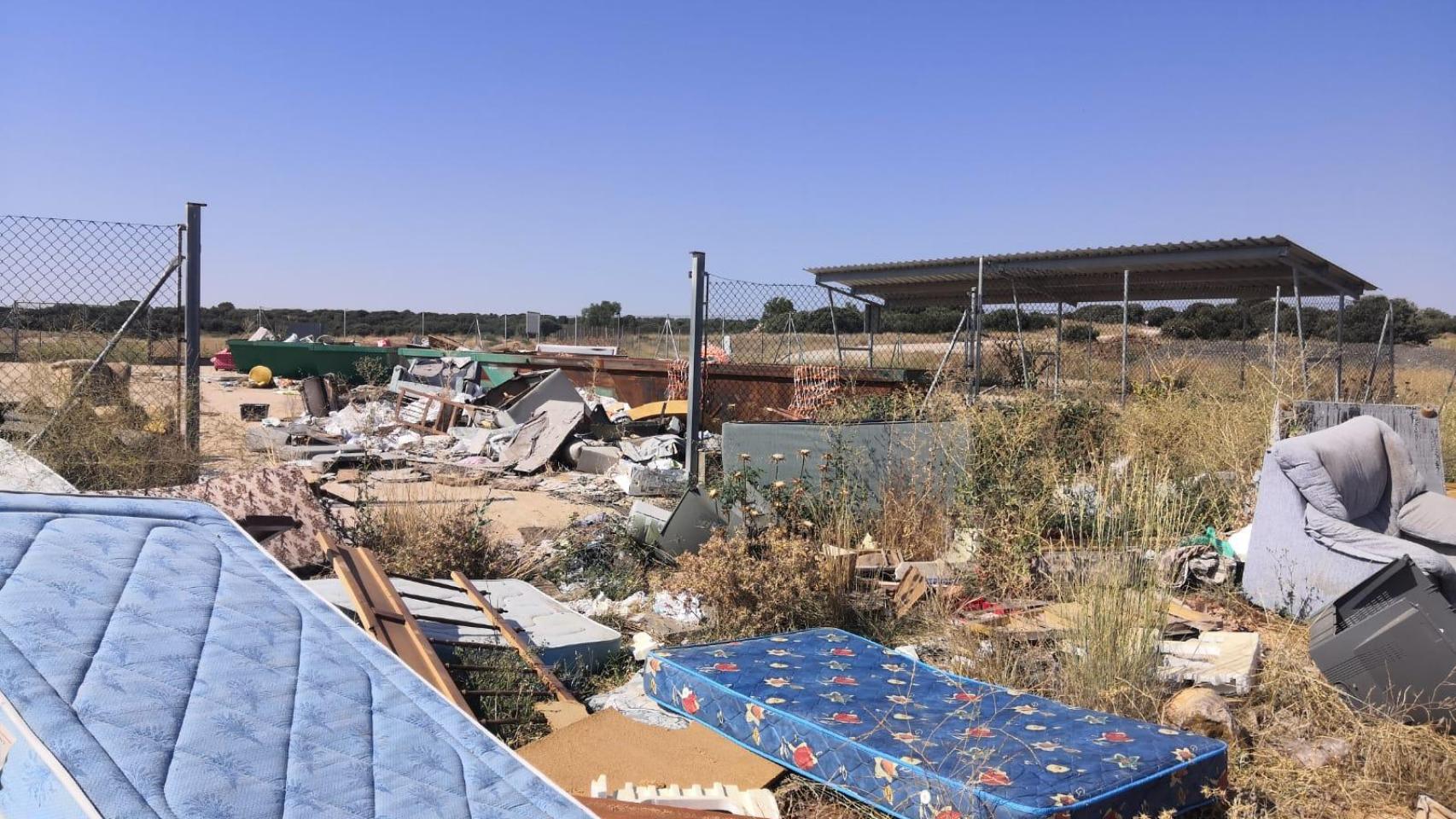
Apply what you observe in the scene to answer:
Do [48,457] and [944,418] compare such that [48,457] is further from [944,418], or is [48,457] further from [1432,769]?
[1432,769]

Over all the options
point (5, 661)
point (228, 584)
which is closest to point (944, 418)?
point (228, 584)

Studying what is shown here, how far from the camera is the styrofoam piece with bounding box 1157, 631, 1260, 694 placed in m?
4.32

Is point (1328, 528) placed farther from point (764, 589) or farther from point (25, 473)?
point (25, 473)

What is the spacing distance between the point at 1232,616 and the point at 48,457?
7.56m

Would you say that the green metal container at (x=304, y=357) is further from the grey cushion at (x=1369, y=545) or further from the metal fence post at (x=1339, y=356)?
the grey cushion at (x=1369, y=545)

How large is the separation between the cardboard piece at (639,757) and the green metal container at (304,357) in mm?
18368

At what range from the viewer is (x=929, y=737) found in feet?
11.1

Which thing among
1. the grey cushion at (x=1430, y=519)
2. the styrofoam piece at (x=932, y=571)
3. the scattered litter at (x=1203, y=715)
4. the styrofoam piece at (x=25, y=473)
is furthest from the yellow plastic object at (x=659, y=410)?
the scattered litter at (x=1203, y=715)

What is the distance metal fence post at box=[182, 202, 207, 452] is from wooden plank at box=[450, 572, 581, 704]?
362 cm

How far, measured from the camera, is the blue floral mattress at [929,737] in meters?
2.96

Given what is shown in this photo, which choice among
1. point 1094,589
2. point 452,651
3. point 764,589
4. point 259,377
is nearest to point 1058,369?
point 764,589

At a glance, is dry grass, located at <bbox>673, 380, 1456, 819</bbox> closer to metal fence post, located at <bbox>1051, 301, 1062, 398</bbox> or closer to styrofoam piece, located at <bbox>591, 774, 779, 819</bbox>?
styrofoam piece, located at <bbox>591, 774, 779, 819</bbox>

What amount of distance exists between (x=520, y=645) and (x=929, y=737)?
1.92m

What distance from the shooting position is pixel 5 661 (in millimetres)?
2025
